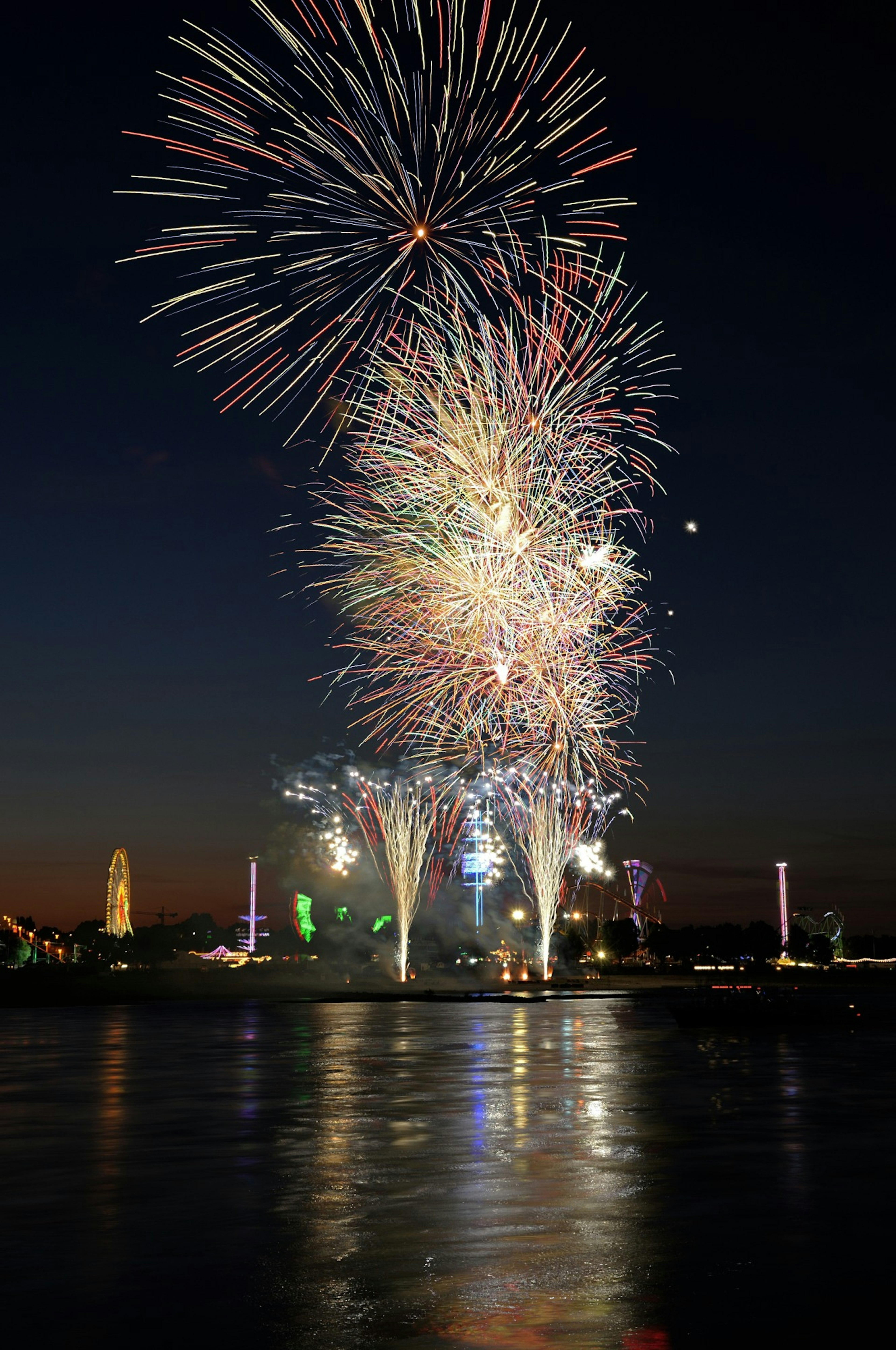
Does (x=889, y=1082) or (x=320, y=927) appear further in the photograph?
(x=320, y=927)

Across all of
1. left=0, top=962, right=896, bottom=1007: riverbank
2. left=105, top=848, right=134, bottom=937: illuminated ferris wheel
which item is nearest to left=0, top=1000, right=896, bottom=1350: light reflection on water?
left=0, top=962, right=896, bottom=1007: riverbank

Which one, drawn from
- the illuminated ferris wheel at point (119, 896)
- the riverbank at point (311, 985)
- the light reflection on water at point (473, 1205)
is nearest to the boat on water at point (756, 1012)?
the light reflection on water at point (473, 1205)

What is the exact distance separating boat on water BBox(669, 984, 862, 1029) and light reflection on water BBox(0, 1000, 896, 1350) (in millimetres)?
24737

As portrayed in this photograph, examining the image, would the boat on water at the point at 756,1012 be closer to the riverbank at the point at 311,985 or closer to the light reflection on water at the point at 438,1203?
the light reflection on water at the point at 438,1203

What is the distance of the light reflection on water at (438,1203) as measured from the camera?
10.7 m

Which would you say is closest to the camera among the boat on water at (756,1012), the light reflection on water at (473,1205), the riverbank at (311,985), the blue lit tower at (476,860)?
the light reflection on water at (473,1205)

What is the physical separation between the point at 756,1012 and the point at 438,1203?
49.8m

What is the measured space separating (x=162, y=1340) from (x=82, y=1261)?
3177 mm

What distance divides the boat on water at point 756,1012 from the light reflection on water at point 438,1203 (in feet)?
81.2

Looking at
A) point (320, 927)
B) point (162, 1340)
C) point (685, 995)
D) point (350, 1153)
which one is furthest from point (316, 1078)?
point (320, 927)

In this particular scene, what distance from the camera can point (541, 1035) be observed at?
5119 cm

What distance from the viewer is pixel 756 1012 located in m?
62.2

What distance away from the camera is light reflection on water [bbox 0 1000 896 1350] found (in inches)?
421

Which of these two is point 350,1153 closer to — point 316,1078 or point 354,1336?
point 354,1336
